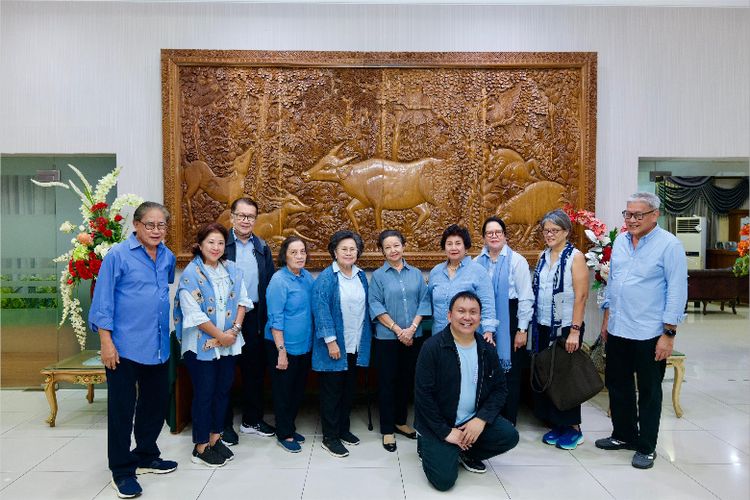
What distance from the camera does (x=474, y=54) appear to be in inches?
167

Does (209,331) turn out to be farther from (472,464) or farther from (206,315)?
(472,464)

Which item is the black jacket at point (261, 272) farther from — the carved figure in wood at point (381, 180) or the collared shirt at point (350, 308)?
the carved figure in wood at point (381, 180)

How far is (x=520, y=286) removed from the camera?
3377 millimetres

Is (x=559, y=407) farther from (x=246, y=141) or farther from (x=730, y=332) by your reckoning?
(x=730, y=332)

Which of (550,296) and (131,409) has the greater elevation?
(550,296)

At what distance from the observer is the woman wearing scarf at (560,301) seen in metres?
3.21

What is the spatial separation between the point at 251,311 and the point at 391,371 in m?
0.99

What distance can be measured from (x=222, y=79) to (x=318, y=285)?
2.06 meters

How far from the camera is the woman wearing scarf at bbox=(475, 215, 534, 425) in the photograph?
3316 mm

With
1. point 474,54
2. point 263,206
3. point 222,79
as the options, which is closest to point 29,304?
point 263,206

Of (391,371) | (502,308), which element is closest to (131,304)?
(391,371)

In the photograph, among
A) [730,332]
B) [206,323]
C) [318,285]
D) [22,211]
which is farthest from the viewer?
[730,332]

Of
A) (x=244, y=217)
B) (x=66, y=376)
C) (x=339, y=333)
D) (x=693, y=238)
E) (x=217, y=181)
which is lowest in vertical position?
(x=66, y=376)

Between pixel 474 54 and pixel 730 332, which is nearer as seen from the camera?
pixel 474 54
